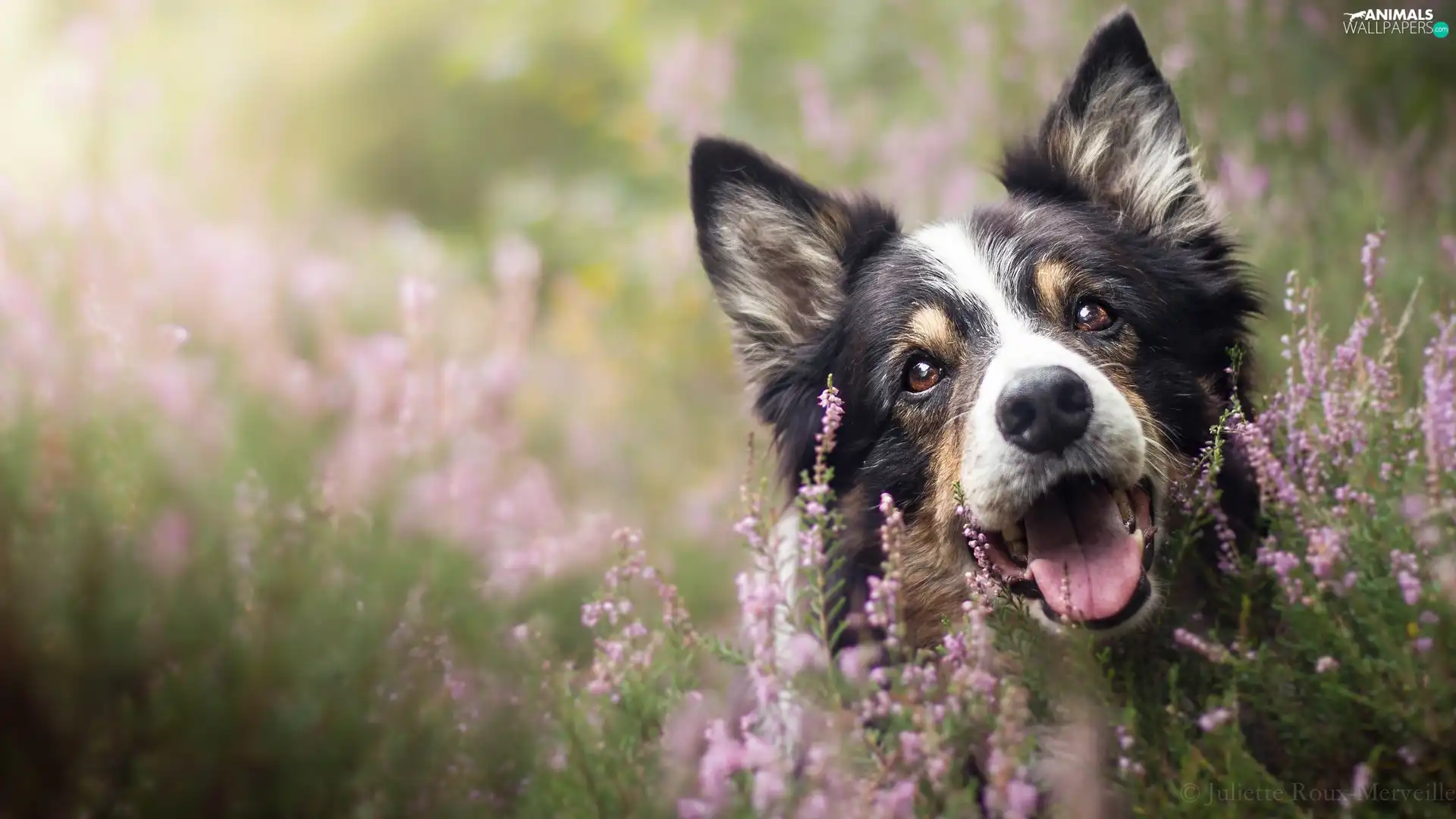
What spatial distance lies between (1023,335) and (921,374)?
31 cm

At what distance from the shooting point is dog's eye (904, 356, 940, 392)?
124 inches

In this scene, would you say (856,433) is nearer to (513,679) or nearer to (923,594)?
(923,594)

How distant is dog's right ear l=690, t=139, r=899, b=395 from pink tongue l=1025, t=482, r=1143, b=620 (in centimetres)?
106

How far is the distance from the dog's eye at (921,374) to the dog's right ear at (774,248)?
0.44m

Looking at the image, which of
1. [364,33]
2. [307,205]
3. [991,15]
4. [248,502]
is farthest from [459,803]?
[364,33]

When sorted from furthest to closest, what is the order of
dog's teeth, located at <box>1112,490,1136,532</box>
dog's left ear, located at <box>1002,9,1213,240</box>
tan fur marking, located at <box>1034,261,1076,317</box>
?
dog's left ear, located at <box>1002,9,1213,240</box> → tan fur marking, located at <box>1034,261,1076,317</box> → dog's teeth, located at <box>1112,490,1136,532</box>

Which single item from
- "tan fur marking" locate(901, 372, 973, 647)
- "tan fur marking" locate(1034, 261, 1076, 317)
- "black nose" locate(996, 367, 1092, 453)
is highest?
"tan fur marking" locate(1034, 261, 1076, 317)

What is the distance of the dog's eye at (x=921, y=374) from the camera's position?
3.16 meters

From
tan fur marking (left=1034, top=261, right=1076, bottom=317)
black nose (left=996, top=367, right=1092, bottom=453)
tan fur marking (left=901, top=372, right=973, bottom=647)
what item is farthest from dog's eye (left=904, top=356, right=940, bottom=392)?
black nose (left=996, top=367, right=1092, bottom=453)

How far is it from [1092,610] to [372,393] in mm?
2762

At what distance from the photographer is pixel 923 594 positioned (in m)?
3.17

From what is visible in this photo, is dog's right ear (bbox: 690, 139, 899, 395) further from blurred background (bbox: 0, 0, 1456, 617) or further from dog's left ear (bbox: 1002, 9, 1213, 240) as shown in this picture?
dog's left ear (bbox: 1002, 9, 1213, 240)

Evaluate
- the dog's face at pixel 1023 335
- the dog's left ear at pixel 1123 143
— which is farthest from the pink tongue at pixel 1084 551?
the dog's left ear at pixel 1123 143

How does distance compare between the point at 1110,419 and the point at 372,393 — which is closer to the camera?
the point at 1110,419
